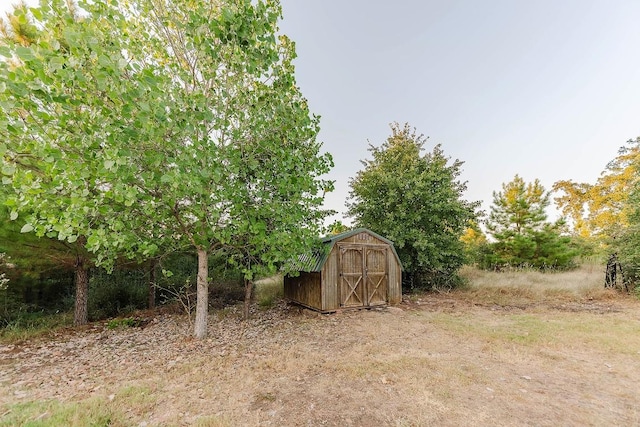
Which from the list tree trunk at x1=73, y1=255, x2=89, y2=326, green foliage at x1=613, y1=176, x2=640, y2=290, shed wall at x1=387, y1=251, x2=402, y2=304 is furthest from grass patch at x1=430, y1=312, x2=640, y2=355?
tree trunk at x1=73, y1=255, x2=89, y2=326

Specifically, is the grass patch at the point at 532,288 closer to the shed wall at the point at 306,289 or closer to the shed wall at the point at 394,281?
the shed wall at the point at 394,281

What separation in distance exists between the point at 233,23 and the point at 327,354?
21.6 ft

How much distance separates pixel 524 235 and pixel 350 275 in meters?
13.8

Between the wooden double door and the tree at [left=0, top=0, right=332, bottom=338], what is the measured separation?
11.3 feet

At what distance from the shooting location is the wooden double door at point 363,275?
9398mm

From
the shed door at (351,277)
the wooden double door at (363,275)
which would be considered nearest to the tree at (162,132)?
the shed door at (351,277)

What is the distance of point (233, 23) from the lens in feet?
15.5

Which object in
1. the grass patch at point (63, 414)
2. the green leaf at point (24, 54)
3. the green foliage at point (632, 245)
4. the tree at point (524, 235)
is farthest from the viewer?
the tree at point (524, 235)

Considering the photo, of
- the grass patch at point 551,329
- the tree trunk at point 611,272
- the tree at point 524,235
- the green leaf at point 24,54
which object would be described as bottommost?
the grass patch at point 551,329

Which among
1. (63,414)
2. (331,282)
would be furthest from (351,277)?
(63,414)

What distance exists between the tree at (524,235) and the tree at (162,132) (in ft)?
53.2

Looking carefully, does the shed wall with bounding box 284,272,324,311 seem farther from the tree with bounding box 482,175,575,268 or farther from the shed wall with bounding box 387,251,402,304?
the tree with bounding box 482,175,575,268

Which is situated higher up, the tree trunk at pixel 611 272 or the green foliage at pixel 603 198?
the green foliage at pixel 603 198

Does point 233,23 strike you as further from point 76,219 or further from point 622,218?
point 622,218
